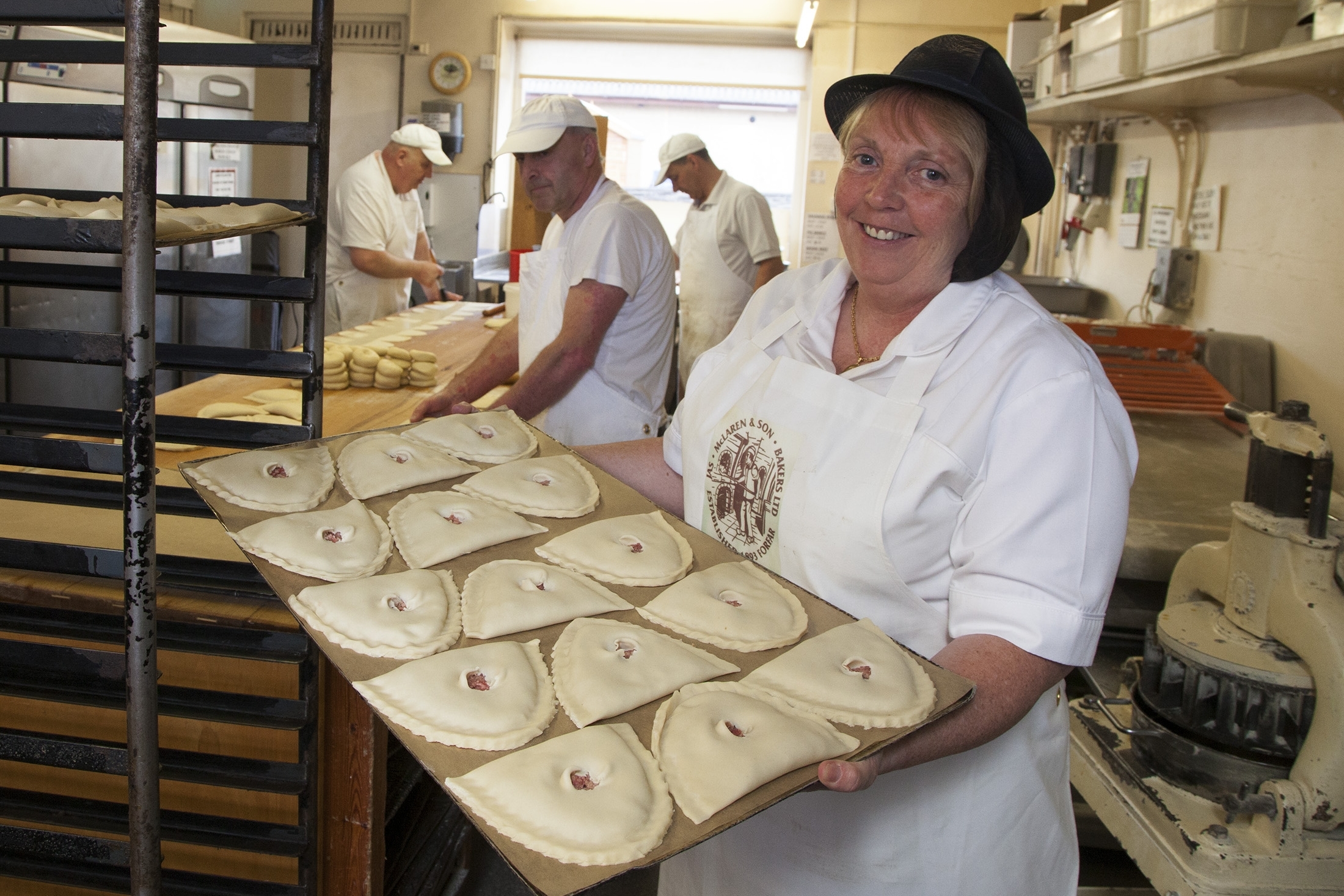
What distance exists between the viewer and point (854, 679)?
112cm

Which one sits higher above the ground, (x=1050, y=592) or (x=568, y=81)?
(x=568, y=81)

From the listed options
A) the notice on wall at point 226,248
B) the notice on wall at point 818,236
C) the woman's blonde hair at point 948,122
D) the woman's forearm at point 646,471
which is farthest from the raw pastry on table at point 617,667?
the notice on wall at point 818,236

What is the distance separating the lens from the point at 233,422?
1.37 m

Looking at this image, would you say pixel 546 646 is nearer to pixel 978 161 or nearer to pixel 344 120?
pixel 978 161

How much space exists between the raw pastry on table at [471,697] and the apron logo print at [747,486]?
37cm

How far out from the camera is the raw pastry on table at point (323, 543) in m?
1.29

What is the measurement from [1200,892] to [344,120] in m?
7.08

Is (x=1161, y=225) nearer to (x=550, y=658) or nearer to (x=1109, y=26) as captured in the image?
(x=1109, y=26)

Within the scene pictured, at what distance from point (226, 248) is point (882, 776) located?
17.1ft


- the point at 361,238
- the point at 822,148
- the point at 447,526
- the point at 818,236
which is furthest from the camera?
the point at 818,236

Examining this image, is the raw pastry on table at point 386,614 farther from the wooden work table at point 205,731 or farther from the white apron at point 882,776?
the white apron at point 882,776

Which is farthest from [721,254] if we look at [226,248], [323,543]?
[323,543]

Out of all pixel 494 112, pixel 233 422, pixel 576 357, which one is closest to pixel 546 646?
pixel 233 422

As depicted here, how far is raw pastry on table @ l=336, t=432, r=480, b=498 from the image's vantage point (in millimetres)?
1519
